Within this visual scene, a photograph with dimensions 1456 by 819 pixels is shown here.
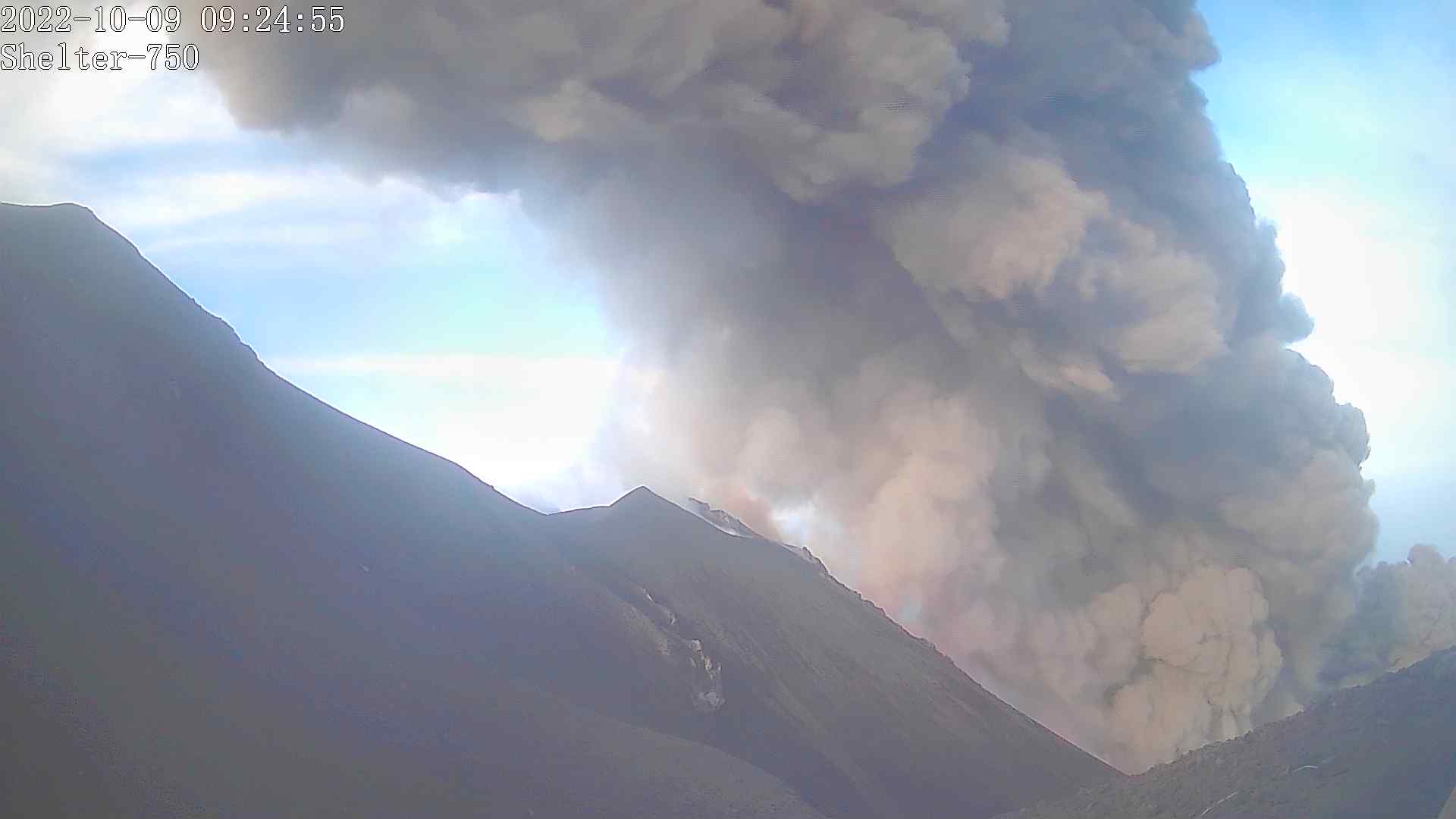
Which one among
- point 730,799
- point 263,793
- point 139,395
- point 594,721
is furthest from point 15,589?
point 730,799

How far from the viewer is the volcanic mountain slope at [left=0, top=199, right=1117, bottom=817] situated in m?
10.5

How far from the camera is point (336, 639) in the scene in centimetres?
1327

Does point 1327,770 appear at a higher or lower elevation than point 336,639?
lower

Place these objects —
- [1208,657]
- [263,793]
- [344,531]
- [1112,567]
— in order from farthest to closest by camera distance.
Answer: [1112,567], [1208,657], [344,531], [263,793]

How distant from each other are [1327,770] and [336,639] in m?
12.5

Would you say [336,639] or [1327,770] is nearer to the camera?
[1327,770]

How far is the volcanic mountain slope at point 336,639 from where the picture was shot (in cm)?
1052

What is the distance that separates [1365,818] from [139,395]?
16.2m

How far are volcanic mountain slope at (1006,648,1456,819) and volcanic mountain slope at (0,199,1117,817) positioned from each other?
432 cm

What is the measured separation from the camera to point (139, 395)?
575 inches

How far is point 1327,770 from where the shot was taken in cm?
1242

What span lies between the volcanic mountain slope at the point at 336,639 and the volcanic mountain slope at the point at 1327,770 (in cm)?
432

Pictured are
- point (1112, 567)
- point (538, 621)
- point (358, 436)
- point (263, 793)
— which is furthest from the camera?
point (1112, 567)

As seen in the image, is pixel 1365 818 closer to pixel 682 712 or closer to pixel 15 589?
pixel 682 712
